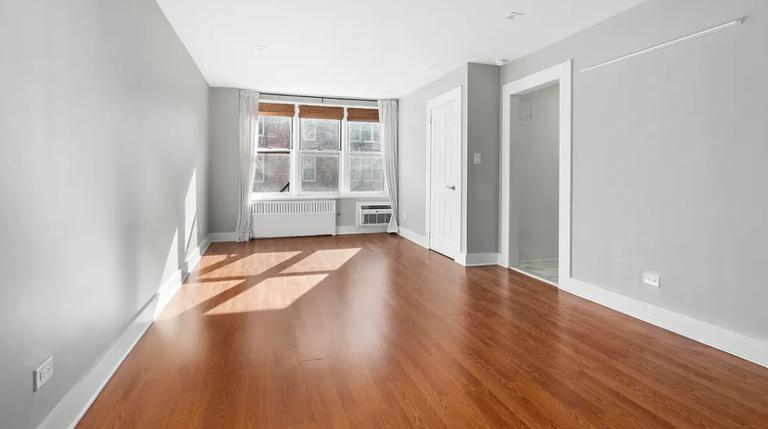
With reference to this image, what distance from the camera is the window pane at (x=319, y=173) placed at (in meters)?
7.65

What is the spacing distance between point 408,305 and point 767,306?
2339mm

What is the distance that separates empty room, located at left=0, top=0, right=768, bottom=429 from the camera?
1820 millimetres

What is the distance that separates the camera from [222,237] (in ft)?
22.9

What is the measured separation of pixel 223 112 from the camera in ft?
22.4

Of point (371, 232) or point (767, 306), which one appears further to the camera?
point (371, 232)

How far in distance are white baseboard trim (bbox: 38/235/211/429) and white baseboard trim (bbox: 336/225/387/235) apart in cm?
419

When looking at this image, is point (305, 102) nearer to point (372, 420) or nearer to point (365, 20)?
point (365, 20)

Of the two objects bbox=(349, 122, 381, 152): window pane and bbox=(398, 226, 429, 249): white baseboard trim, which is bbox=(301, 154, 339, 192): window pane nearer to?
bbox=(349, 122, 381, 152): window pane

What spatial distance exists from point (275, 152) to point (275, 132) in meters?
0.35

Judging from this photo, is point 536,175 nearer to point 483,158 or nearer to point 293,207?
point 483,158

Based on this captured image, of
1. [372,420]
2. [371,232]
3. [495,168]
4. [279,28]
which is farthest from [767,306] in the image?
[371,232]

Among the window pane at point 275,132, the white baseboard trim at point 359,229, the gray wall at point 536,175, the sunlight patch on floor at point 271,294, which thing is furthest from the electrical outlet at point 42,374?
the white baseboard trim at point 359,229

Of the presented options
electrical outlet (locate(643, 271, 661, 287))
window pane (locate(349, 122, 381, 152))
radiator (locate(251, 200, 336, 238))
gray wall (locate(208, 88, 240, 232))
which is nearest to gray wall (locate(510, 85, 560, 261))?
electrical outlet (locate(643, 271, 661, 287))

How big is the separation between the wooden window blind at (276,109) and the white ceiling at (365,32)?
4.11 feet
